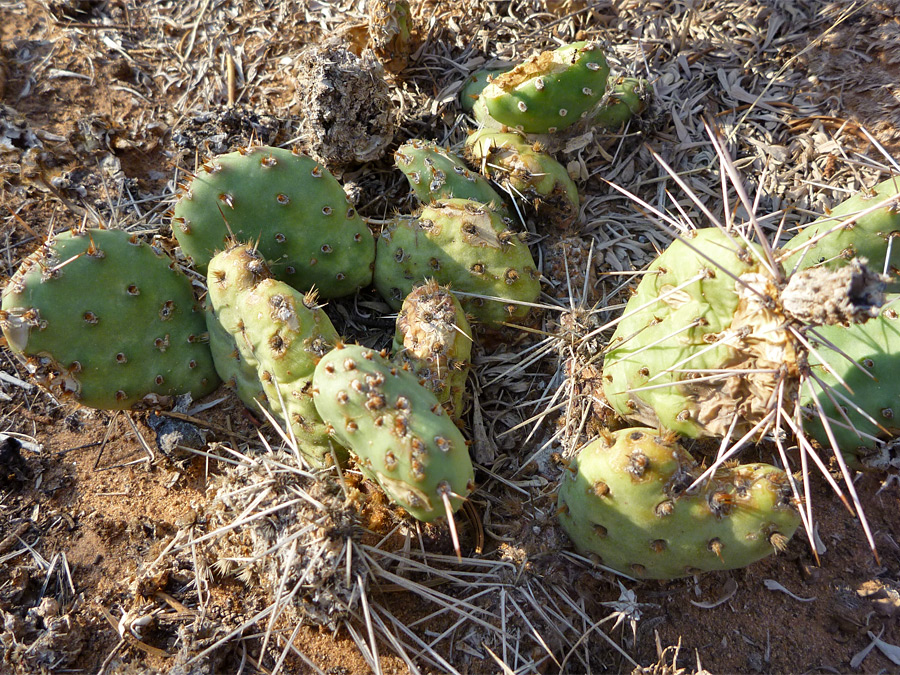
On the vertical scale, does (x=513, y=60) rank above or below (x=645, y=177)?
above

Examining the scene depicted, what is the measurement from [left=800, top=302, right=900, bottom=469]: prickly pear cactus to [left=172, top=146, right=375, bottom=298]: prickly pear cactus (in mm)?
2011

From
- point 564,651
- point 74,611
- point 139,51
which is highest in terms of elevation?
point 139,51

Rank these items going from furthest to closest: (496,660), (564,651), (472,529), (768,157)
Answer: (768,157), (472,529), (564,651), (496,660)

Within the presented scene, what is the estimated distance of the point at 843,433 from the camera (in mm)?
2367

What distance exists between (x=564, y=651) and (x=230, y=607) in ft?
4.17

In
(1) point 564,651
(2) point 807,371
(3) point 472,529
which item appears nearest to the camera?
(2) point 807,371

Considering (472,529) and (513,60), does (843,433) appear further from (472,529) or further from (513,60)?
(513,60)

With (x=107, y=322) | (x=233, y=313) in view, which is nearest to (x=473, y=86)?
(x=233, y=313)

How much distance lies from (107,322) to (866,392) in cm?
301

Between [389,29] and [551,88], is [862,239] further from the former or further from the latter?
[389,29]

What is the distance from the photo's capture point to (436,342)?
232 centimetres

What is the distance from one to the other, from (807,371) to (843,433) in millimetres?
787

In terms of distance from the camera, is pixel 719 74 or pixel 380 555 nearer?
pixel 380 555

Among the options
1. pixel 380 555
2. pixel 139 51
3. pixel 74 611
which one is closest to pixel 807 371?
pixel 380 555
